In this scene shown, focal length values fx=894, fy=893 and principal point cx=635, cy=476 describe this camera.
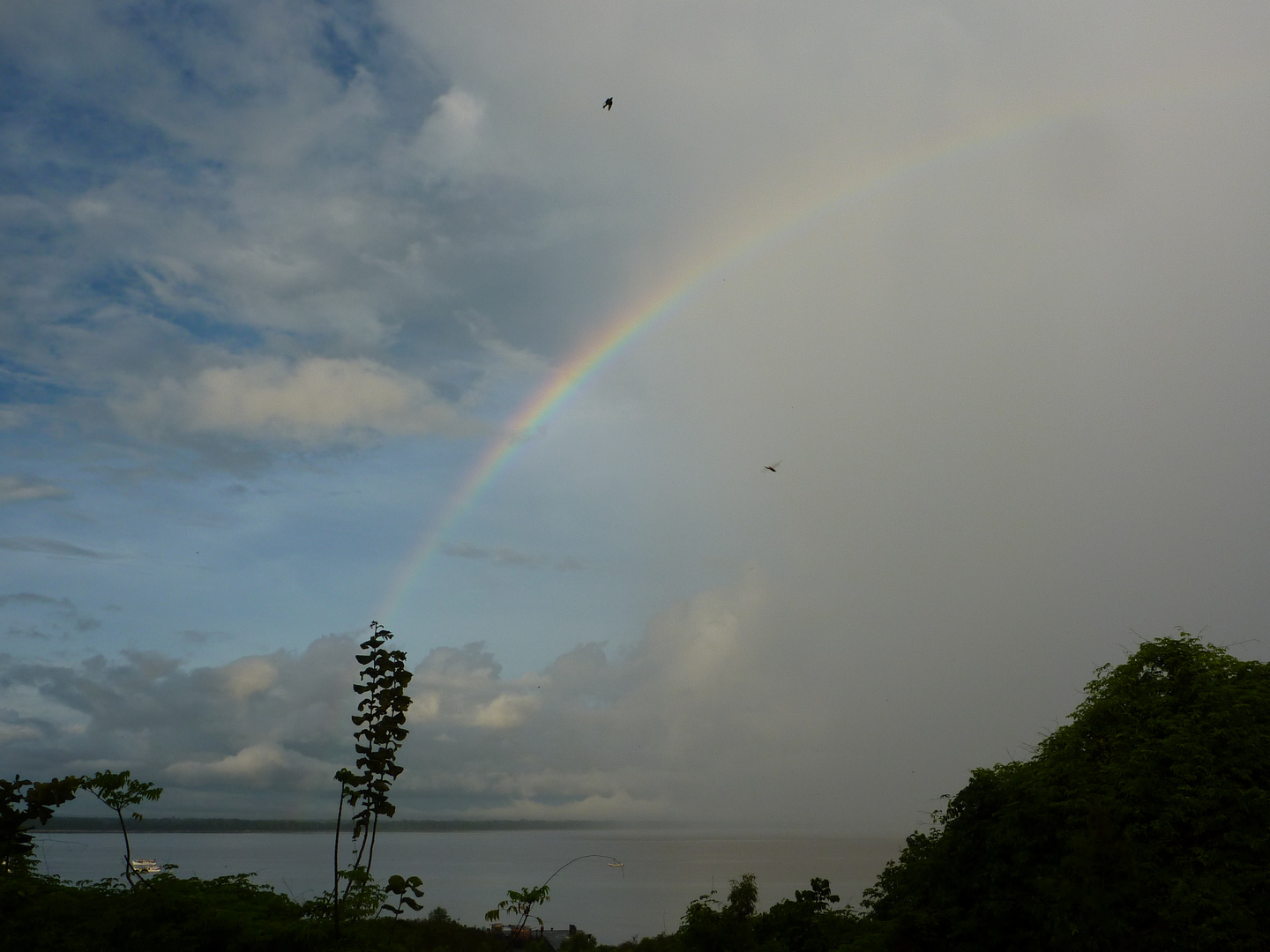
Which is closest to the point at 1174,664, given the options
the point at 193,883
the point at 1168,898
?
the point at 1168,898

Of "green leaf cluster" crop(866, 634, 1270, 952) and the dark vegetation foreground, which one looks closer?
the dark vegetation foreground

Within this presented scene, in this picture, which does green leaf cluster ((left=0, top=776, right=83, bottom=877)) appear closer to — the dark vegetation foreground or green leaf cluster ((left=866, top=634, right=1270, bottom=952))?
the dark vegetation foreground

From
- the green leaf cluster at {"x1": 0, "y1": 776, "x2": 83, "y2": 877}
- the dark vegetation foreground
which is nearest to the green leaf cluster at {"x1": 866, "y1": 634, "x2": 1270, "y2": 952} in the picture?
the dark vegetation foreground

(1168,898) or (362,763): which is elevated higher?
(362,763)

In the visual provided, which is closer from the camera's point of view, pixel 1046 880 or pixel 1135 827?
pixel 1046 880

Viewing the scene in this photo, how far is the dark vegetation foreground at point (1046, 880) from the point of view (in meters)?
11.4

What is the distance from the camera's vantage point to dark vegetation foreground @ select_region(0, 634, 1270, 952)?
11.4m

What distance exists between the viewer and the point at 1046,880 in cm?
1316

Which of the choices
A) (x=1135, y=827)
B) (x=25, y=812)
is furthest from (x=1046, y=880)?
(x=25, y=812)

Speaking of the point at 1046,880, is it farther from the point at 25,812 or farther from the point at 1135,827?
the point at 25,812

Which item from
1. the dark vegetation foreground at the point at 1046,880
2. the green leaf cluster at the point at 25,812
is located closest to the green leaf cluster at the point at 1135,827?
the dark vegetation foreground at the point at 1046,880

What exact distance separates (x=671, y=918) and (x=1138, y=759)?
421 ft

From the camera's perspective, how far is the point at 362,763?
10461mm

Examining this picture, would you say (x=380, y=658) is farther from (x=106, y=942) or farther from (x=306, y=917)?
(x=106, y=942)
